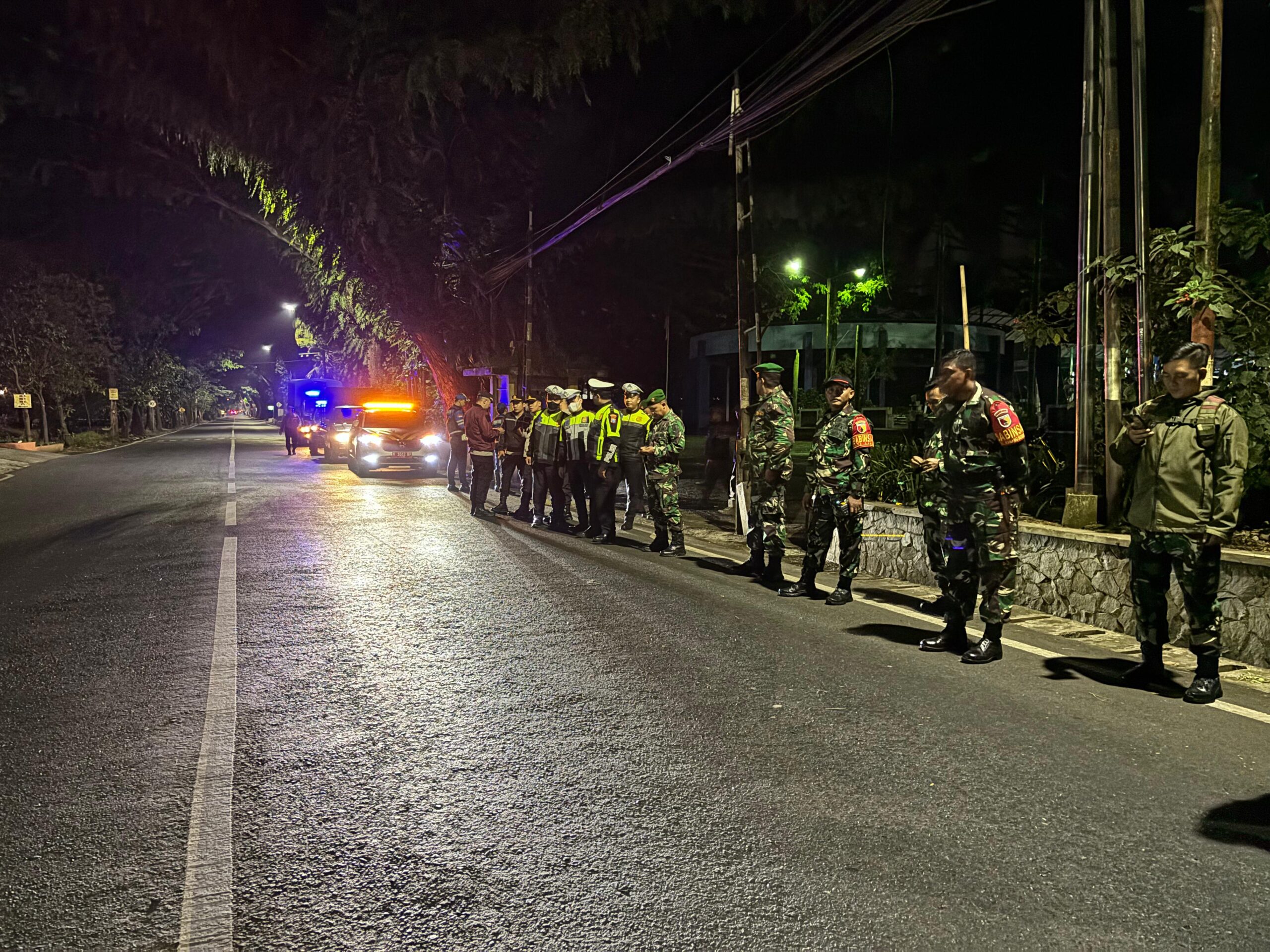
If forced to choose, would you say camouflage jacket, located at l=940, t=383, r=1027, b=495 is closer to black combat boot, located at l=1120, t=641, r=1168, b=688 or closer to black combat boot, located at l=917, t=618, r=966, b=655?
black combat boot, located at l=917, t=618, r=966, b=655

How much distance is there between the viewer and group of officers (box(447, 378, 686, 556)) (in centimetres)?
998

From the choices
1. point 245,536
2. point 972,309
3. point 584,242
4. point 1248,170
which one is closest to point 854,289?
point 972,309

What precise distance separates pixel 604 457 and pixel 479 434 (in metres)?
3.12

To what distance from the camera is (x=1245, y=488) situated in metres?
6.95

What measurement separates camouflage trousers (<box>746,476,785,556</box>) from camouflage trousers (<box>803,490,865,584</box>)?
1.28 ft

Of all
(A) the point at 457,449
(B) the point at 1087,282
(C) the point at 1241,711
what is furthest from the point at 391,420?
(C) the point at 1241,711

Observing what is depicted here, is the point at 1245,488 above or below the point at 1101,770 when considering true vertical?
above

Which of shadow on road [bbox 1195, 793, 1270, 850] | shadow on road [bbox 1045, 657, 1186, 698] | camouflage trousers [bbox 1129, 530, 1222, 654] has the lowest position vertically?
shadow on road [bbox 1195, 793, 1270, 850]

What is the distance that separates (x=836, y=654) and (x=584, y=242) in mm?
22207

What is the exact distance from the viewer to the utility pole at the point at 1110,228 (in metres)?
7.77

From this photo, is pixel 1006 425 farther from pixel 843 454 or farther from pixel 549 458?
pixel 549 458

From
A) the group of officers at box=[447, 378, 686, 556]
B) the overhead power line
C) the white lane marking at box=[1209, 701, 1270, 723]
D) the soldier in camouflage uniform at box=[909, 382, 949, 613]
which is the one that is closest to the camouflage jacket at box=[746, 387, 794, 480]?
the group of officers at box=[447, 378, 686, 556]

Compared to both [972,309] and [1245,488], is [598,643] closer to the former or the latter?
[1245,488]

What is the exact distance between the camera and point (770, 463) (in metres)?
7.94
